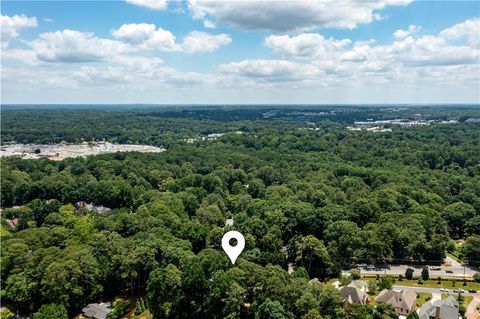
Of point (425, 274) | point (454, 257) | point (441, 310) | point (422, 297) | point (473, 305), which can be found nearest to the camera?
point (441, 310)

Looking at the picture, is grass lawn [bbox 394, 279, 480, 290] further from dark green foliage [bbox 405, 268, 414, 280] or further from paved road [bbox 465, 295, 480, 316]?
paved road [bbox 465, 295, 480, 316]

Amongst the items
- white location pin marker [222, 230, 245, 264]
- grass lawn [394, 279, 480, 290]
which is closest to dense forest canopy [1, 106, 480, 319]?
white location pin marker [222, 230, 245, 264]

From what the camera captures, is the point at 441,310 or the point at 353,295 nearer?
the point at 441,310

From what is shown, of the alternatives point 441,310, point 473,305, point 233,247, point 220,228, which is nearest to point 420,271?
point 473,305

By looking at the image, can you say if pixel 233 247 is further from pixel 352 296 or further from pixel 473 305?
pixel 473 305

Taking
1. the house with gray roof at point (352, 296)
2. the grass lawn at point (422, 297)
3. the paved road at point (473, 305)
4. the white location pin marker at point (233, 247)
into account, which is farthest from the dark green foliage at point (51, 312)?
the paved road at point (473, 305)

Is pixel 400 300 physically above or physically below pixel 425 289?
above

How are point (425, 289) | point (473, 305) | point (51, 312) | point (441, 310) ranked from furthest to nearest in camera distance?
point (425, 289) < point (473, 305) < point (441, 310) < point (51, 312)

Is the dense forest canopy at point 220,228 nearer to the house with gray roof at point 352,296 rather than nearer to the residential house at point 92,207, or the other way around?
the residential house at point 92,207
